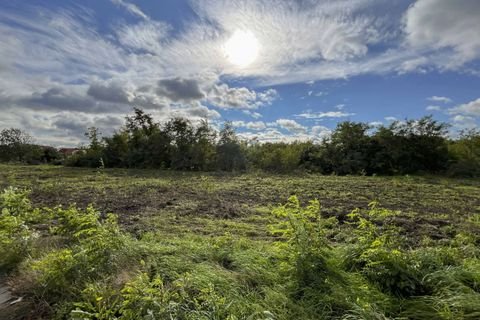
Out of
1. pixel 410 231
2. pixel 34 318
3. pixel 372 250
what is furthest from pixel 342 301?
pixel 410 231

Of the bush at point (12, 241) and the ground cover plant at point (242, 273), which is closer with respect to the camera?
the ground cover plant at point (242, 273)

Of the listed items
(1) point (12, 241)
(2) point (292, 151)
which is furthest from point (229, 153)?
(1) point (12, 241)

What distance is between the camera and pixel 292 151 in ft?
47.5

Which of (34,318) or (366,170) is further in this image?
(366,170)

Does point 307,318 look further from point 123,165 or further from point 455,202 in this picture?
point 123,165

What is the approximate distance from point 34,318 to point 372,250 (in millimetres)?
2417

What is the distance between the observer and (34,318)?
1.98 meters

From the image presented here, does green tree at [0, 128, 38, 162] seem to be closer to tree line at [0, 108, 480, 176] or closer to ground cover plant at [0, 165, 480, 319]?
tree line at [0, 108, 480, 176]

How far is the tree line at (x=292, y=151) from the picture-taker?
12.8 metres

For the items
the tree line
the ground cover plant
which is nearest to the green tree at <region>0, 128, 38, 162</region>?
the tree line

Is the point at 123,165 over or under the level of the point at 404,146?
under

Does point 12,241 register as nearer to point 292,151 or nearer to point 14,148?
point 292,151

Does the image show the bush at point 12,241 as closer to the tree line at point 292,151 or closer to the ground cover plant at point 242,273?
the ground cover plant at point 242,273

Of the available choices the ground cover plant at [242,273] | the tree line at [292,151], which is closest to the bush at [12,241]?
the ground cover plant at [242,273]
